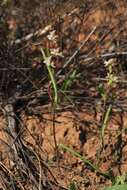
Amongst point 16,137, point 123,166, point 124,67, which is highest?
point 124,67

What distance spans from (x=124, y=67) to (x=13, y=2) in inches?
31.2

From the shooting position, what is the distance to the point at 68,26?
2.89 m

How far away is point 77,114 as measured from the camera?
254 cm

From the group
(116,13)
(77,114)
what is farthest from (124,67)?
(77,114)

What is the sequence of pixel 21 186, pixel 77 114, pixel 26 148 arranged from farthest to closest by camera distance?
pixel 77 114 < pixel 26 148 < pixel 21 186

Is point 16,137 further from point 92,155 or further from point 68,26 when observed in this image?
point 68,26

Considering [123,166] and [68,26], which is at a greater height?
[68,26]

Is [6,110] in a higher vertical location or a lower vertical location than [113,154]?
higher

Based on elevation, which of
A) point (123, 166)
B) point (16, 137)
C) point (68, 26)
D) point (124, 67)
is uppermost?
point (68, 26)

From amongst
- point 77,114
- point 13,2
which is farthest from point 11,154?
point 13,2

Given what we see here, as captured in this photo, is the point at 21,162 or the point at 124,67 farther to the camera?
the point at 124,67

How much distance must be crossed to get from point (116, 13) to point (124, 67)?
0.32 m

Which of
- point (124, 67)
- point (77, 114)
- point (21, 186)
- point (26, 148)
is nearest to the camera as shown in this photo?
point (21, 186)

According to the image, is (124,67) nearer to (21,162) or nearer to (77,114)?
(77,114)
